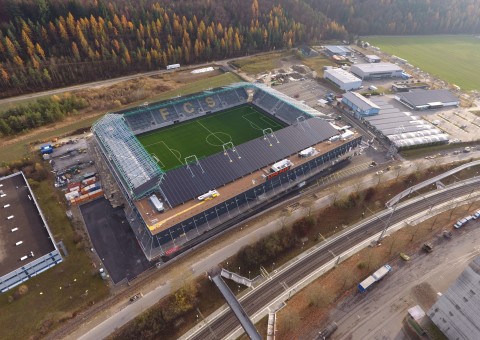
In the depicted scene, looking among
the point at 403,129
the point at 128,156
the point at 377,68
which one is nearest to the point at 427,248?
the point at 403,129

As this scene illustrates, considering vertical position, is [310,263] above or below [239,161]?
below

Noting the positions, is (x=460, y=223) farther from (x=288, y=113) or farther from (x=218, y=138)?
(x=218, y=138)

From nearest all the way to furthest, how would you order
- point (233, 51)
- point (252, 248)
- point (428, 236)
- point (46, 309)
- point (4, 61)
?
point (46, 309) → point (252, 248) → point (428, 236) → point (4, 61) → point (233, 51)

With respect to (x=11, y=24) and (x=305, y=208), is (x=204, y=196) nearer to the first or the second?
(x=305, y=208)

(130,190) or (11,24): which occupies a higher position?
(11,24)

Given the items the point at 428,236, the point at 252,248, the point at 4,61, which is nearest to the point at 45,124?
the point at 4,61

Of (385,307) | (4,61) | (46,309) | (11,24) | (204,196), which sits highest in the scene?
(11,24)

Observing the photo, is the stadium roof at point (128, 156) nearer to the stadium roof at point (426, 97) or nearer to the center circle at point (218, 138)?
the center circle at point (218, 138)

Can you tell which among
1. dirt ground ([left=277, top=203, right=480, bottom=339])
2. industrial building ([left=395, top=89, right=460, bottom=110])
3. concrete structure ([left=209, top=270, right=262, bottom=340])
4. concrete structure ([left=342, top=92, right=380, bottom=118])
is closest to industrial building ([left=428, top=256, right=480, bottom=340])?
dirt ground ([left=277, top=203, right=480, bottom=339])
